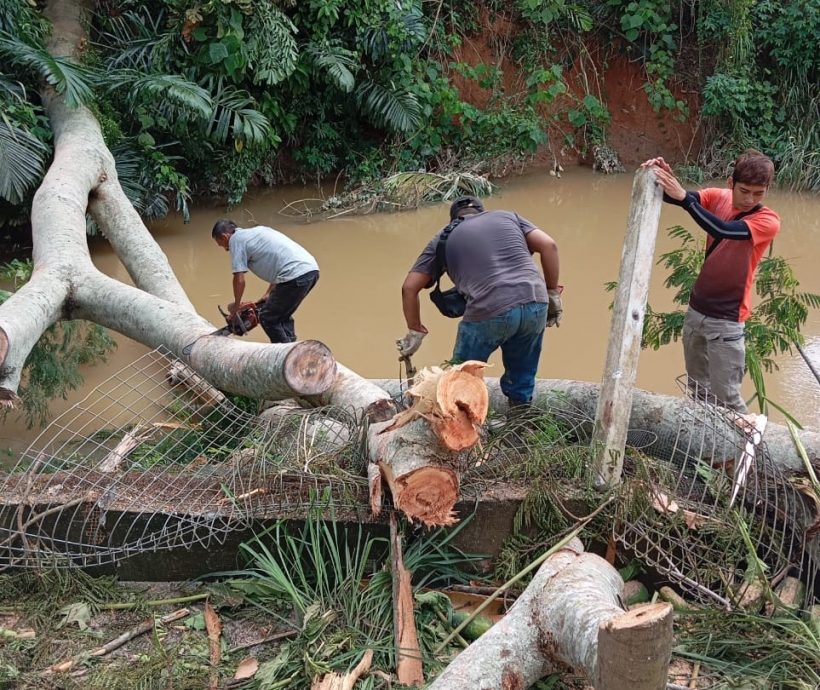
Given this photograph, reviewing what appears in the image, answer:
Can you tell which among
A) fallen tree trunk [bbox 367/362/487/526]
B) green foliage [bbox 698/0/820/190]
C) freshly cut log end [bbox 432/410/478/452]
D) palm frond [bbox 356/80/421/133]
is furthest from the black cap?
green foliage [bbox 698/0/820/190]

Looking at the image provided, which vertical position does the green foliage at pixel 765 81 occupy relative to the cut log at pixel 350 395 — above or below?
above

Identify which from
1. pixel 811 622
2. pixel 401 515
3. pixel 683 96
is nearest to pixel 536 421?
pixel 401 515

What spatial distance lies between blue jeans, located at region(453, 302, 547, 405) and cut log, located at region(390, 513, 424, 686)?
3.47 feet

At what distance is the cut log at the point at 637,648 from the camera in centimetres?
214

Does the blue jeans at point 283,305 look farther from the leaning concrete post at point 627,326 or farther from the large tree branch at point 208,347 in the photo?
the leaning concrete post at point 627,326

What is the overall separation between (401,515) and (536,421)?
3.49 ft

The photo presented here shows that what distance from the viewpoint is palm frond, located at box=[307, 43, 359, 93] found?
30.0 feet

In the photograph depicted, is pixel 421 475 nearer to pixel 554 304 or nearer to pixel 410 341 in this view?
pixel 410 341

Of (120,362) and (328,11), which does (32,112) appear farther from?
(328,11)

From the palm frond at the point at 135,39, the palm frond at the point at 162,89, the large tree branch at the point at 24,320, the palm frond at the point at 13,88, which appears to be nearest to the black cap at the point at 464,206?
the large tree branch at the point at 24,320

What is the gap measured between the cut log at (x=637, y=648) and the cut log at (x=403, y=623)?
80 centimetres

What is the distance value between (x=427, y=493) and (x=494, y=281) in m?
1.19

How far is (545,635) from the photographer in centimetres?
268

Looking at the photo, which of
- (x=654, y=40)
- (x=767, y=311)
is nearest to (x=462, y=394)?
(x=767, y=311)
